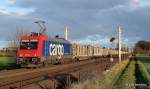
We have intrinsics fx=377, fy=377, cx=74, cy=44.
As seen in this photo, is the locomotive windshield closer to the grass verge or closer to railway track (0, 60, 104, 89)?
railway track (0, 60, 104, 89)

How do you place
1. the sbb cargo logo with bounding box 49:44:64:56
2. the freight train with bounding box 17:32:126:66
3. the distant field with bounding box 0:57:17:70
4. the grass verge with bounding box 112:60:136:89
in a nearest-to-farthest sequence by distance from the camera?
the grass verge with bounding box 112:60:136:89 < the freight train with bounding box 17:32:126:66 < the sbb cargo logo with bounding box 49:44:64:56 < the distant field with bounding box 0:57:17:70

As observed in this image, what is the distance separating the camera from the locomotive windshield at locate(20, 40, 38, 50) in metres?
40.6

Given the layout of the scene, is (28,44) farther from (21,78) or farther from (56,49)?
(21,78)

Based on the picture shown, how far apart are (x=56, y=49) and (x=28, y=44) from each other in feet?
18.4

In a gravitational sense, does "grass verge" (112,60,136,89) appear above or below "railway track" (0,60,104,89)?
below

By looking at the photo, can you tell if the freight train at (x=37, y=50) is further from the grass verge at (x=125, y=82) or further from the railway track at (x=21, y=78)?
the grass verge at (x=125, y=82)

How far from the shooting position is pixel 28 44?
4103cm

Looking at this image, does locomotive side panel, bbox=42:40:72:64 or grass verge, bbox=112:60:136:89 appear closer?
grass verge, bbox=112:60:136:89

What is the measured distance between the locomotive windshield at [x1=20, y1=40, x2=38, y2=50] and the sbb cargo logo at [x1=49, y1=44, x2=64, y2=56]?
274 cm

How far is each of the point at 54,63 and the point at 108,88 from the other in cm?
2735

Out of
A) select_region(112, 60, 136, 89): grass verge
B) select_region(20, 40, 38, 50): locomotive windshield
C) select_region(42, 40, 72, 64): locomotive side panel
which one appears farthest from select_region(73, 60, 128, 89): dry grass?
select_region(42, 40, 72, 64): locomotive side panel

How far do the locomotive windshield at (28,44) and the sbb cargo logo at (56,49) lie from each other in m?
2.74

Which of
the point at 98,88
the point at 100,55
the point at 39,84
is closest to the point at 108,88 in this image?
the point at 98,88

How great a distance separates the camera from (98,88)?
1980 cm
